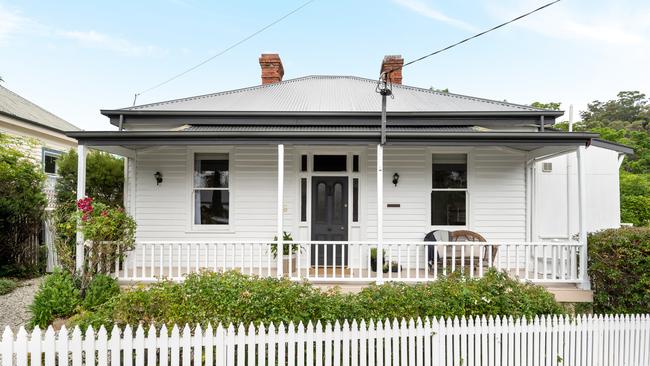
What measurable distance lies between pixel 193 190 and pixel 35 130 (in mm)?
10179

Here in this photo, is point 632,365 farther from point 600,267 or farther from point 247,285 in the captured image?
point 247,285

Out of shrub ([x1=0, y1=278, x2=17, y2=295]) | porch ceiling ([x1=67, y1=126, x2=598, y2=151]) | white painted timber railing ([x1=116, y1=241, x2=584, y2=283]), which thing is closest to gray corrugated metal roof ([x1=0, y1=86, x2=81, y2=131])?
shrub ([x1=0, y1=278, x2=17, y2=295])

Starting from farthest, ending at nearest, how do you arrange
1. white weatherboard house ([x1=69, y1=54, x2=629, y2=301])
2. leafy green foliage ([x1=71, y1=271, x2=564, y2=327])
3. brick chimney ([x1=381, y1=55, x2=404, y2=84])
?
brick chimney ([x1=381, y1=55, x2=404, y2=84]) → white weatherboard house ([x1=69, y1=54, x2=629, y2=301]) → leafy green foliage ([x1=71, y1=271, x2=564, y2=327])

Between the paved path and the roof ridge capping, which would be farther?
the roof ridge capping

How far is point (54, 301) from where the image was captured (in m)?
5.47

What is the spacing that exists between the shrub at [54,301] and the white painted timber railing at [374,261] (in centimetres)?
83

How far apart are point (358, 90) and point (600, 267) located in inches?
284

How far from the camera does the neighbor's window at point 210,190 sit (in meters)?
8.27

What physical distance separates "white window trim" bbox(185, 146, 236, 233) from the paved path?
10.7ft

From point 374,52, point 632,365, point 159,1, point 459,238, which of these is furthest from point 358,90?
point 632,365

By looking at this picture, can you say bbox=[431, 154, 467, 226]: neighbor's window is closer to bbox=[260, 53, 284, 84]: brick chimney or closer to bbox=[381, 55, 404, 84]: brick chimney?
bbox=[381, 55, 404, 84]: brick chimney

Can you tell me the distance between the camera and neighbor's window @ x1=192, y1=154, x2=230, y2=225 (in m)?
8.27

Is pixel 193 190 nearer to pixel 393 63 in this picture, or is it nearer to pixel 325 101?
pixel 325 101

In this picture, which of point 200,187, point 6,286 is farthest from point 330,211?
point 6,286
